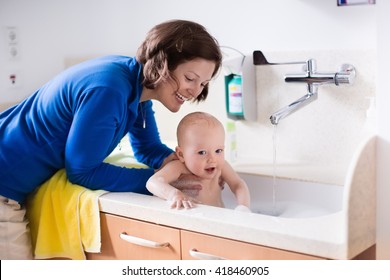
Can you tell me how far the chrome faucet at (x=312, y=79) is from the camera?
2008 millimetres

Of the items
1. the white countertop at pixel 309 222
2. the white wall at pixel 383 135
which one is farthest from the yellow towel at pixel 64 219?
the white wall at pixel 383 135

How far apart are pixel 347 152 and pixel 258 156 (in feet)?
1.18

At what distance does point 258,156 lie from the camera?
93.6 inches

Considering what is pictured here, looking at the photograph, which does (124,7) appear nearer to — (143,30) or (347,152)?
(143,30)

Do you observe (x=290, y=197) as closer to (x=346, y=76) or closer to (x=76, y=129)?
(x=346, y=76)

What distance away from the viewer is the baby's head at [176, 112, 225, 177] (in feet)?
6.10

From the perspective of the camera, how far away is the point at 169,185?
5.79 feet

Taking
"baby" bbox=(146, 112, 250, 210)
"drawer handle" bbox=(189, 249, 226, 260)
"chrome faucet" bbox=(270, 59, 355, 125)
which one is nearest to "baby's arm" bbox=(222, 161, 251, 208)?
"baby" bbox=(146, 112, 250, 210)

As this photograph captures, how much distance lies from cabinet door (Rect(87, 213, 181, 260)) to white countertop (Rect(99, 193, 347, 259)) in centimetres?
2

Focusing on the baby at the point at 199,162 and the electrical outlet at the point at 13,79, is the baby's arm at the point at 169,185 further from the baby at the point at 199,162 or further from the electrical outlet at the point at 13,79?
the electrical outlet at the point at 13,79

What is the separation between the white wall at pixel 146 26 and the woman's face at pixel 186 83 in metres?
0.51

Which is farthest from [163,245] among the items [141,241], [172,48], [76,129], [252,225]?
[172,48]

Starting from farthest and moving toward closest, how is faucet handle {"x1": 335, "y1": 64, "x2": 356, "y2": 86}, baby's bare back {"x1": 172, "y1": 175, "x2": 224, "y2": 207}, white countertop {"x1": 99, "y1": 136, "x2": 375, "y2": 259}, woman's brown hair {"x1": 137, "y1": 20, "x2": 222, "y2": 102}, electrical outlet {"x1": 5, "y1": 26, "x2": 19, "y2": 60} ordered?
electrical outlet {"x1": 5, "y1": 26, "x2": 19, "y2": 60}, faucet handle {"x1": 335, "y1": 64, "x2": 356, "y2": 86}, baby's bare back {"x1": 172, "y1": 175, "x2": 224, "y2": 207}, woman's brown hair {"x1": 137, "y1": 20, "x2": 222, "y2": 102}, white countertop {"x1": 99, "y1": 136, "x2": 375, "y2": 259}

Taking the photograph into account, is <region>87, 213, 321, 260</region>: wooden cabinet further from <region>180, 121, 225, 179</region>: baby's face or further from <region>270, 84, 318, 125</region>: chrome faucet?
<region>270, 84, 318, 125</region>: chrome faucet
